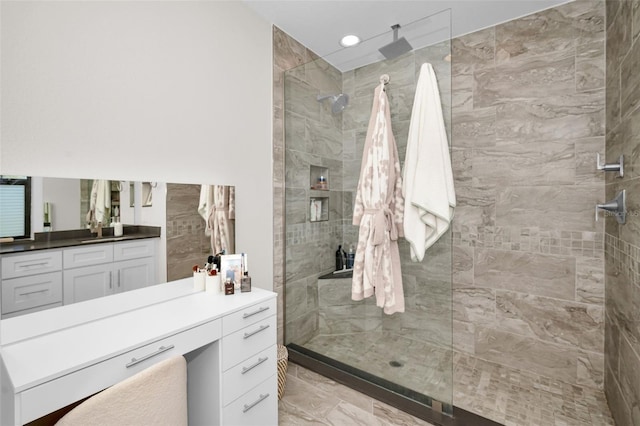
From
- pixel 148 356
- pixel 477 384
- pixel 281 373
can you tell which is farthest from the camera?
pixel 477 384

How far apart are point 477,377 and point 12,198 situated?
270 cm

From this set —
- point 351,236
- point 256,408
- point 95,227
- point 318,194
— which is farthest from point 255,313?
point 318,194

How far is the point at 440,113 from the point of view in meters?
1.62

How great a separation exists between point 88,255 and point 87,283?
0.12 meters

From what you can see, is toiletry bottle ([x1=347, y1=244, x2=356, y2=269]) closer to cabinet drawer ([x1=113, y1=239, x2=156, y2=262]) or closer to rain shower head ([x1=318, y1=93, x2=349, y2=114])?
rain shower head ([x1=318, y1=93, x2=349, y2=114])

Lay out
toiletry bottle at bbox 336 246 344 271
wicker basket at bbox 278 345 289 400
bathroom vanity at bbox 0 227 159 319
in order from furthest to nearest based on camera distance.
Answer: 1. toiletry bottle at bbox 336 246 344 271
2. wicker basket at bbox 278 345 289 400
3. bathroom vanity at bbox 0 227 159 319

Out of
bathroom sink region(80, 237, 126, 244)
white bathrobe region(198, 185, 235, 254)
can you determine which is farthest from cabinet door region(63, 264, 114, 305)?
white bathrobe region(198, 185, 235, 254)

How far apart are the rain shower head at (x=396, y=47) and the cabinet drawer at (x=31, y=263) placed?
1881mm

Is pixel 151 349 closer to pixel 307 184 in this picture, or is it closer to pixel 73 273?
pixel 73 273

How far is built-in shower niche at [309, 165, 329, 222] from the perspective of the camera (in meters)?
2.09

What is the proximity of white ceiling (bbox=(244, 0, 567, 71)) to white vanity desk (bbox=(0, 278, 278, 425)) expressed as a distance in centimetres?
155

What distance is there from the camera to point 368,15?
209 cm

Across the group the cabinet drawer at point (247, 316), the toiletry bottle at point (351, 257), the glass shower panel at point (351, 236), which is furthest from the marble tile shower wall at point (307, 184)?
the cabinet drawer at point (247, 316)

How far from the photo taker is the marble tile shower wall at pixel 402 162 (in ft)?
5.44
